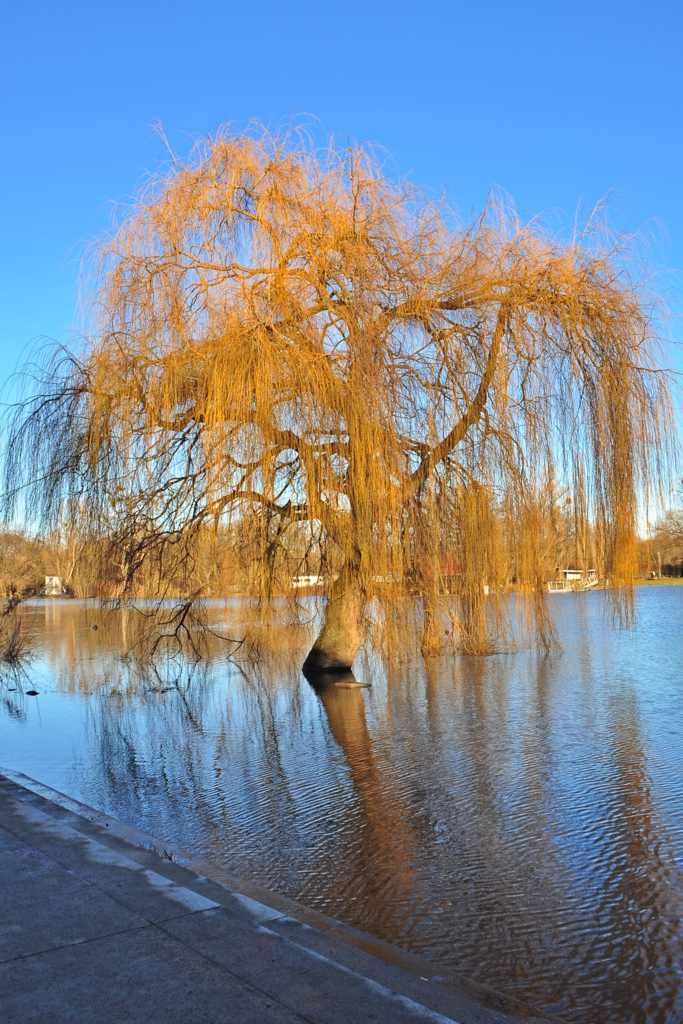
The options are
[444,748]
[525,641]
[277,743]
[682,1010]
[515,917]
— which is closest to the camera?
[682,1010]

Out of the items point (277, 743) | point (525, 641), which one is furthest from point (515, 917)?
point (525, 641)

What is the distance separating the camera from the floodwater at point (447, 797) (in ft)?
11.2

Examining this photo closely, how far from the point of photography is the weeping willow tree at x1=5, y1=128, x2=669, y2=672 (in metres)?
8.61

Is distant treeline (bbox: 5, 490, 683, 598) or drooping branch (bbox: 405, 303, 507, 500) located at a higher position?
drooping branch (bbox: 405, 303, 507, 500)

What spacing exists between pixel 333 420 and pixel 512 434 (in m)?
1.75

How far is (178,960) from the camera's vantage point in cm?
259

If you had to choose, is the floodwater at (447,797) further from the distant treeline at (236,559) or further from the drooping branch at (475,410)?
the drooping branch at (475,410)

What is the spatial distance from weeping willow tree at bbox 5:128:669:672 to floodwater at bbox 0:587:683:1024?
1346mm

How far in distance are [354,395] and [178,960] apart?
22.0 ft

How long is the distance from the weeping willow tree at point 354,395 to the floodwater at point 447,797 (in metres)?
1.35

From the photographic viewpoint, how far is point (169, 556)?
10656 mm

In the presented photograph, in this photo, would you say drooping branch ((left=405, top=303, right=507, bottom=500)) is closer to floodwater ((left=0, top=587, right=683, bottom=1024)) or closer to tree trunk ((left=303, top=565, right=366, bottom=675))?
floodwater ((left=0, top=587, right=683, bottom=1024))

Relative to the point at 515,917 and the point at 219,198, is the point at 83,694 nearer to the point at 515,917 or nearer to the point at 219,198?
the point at 219,198

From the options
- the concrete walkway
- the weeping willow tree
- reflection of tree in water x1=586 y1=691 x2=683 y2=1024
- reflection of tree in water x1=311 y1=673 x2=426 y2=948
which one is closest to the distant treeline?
the weeping willow tree
